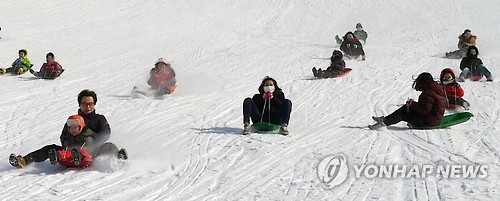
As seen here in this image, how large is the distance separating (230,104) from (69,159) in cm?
487

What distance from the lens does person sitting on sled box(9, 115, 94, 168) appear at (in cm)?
639

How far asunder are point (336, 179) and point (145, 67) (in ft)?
36.3

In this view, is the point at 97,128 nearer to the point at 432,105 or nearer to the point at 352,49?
the point at 432,105

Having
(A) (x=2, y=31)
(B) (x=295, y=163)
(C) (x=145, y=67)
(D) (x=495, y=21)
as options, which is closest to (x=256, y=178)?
(B) (x=295, y=163)

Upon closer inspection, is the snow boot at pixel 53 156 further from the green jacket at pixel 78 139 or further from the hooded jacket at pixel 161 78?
the hooded jacket at pixel 161 78

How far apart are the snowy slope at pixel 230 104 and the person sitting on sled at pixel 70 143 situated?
0.16 meters

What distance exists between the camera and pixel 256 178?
600 centimetres

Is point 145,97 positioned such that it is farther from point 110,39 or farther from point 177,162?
point 110,39

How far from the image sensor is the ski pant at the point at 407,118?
8203mm

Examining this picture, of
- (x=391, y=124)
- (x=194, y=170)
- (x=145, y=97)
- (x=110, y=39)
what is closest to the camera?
(x=194, y=170)

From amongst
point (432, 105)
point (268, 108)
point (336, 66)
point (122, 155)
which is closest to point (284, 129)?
point (268, 108)

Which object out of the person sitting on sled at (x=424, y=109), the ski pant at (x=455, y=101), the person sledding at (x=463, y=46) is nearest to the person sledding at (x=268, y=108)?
the person sitting on sled at (x=424, y=109)

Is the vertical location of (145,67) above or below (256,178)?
above

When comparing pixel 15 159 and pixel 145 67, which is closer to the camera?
pixel 15 159
